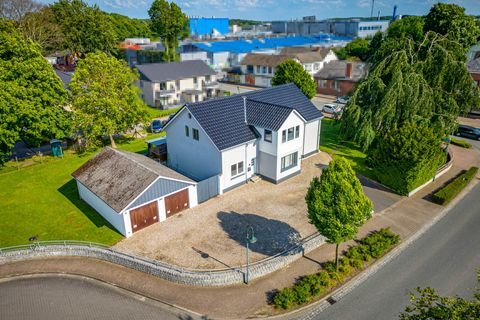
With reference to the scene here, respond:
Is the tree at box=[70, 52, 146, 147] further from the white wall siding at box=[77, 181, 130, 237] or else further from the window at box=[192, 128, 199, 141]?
the window at box=[192, 128, 199, 141]

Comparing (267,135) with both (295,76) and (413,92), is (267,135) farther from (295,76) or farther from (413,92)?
(295,76)

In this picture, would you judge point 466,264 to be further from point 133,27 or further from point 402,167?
point 133,27

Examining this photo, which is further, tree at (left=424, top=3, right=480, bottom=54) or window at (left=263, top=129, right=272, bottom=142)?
tree at (left=424, top=3, right=480, bottom=54)

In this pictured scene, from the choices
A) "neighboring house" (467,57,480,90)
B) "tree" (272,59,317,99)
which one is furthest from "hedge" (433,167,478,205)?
"neighboring house" (467,57,480,90)

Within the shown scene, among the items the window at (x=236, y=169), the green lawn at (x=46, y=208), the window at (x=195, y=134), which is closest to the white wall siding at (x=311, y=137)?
the window at (x=236, y=169)

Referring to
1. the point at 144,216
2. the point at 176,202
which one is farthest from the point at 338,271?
the point at 144,216

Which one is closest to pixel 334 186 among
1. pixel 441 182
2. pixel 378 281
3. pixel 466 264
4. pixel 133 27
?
pixel 378 281
